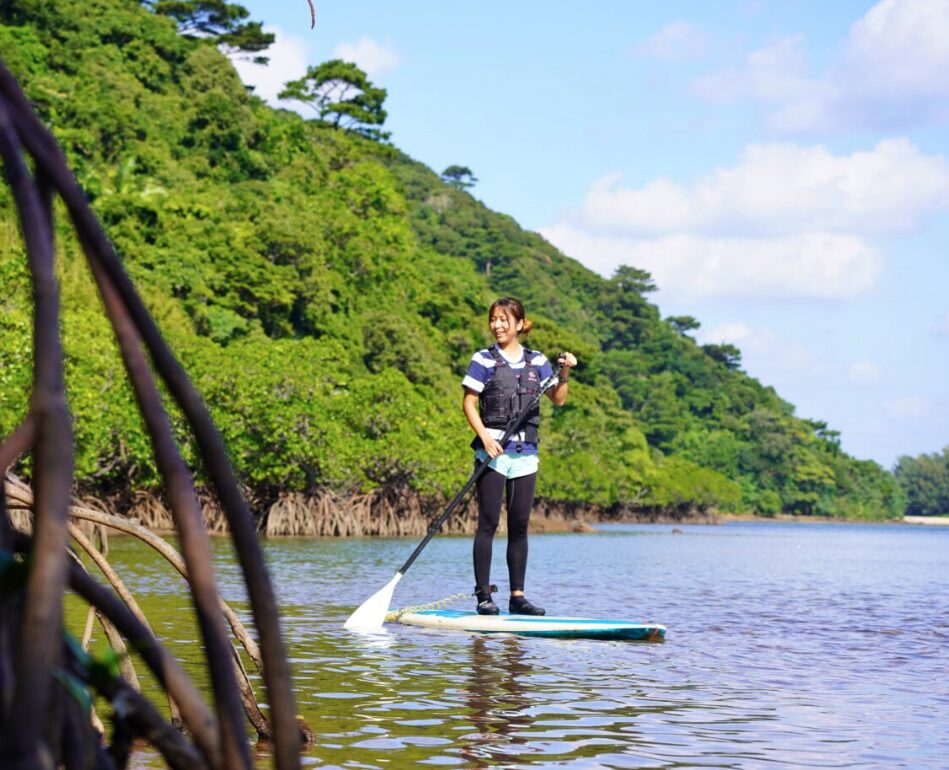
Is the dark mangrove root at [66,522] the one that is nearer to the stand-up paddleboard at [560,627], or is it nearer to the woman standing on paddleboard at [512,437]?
the stand-up paddleboard at [560,627]

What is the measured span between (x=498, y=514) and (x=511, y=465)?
30 centimetres

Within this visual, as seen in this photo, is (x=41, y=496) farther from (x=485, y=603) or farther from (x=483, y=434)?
(x=485, y=603)

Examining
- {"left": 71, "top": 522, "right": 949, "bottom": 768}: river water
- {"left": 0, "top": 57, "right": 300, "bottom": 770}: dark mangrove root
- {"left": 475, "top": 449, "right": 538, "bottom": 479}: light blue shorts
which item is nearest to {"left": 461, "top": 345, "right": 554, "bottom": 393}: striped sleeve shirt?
{"left": 475, "top": 449, "right": 538, "bottom": 479}: light blue shorts

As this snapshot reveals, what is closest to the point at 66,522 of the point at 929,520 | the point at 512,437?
the point at 512,437

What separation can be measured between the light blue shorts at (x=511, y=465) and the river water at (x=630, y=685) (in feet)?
3.21

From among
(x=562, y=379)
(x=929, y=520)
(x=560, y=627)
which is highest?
(x=929, y=520)

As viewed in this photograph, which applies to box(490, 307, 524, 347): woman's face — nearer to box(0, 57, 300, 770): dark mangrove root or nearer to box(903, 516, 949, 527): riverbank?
box(0, 57, 300, 770): dark mangrove root

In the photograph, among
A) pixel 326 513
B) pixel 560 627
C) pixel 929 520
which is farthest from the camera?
pixel 929 520

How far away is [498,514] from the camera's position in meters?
8.09

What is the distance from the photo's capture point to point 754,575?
686 inches

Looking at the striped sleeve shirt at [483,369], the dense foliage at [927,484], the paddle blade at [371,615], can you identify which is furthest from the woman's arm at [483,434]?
the dense foliage at [927,484]

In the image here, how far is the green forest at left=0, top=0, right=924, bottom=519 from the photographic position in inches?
1169

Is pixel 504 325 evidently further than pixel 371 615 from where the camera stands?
No

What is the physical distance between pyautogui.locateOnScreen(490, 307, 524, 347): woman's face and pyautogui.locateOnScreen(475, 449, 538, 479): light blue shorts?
26.6 inches
